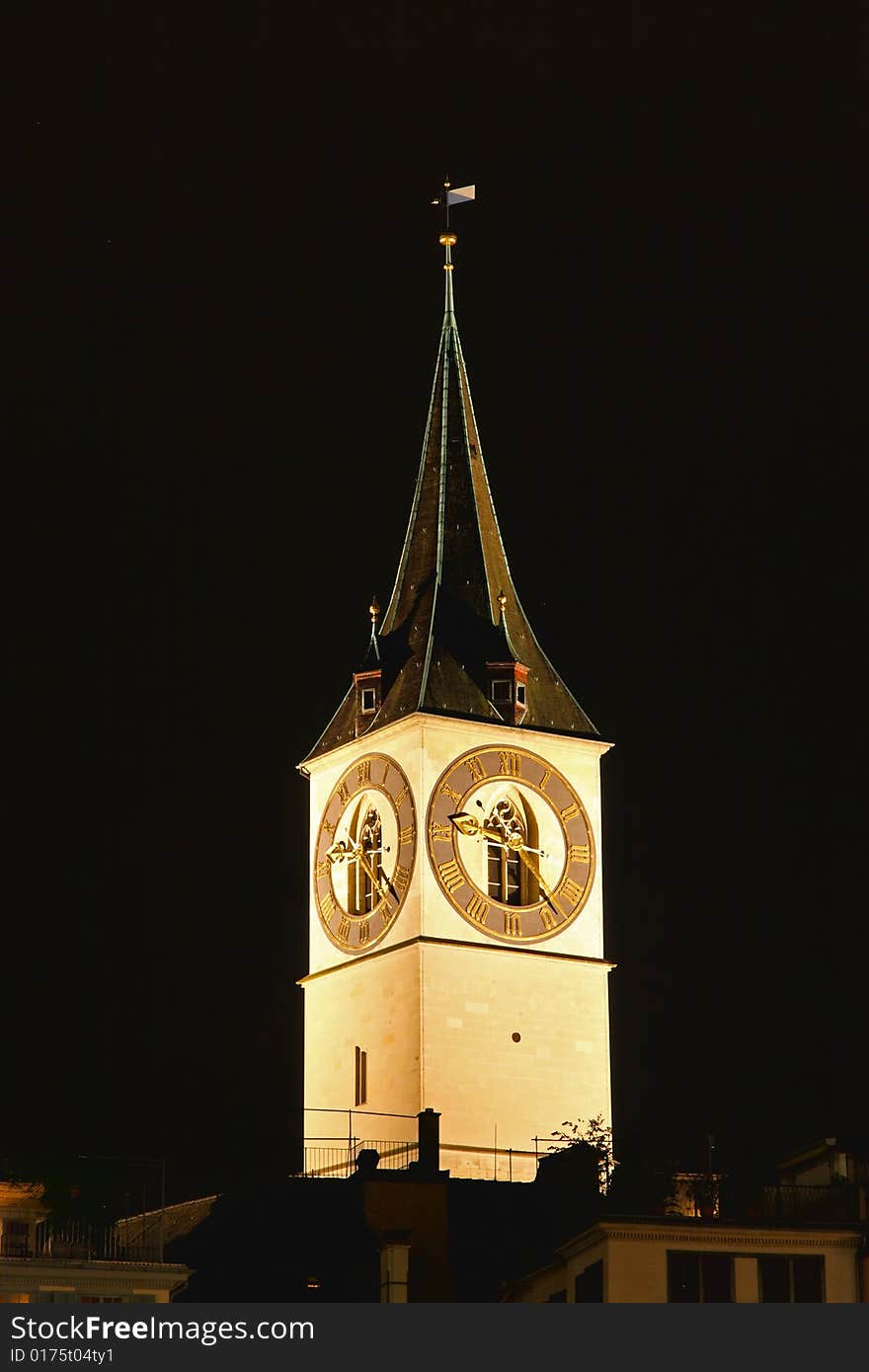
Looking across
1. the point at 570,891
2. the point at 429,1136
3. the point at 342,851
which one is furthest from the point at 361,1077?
the point at 570,891

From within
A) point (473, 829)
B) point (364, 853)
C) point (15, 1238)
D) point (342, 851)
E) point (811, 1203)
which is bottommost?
point (811, 1203)

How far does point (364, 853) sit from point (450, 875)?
2.67m

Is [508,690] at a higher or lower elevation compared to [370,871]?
higher

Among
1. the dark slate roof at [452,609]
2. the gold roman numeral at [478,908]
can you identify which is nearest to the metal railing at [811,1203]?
the gold roman numeral at [478,908]

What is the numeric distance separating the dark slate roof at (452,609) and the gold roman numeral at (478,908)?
3988 mm

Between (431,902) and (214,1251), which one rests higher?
(431,902)

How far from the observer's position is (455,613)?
11925 cm

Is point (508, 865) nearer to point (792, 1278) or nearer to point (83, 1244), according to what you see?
point (83, 1244)

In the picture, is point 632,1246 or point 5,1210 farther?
point 5,1210

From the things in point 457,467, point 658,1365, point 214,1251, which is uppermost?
point 457,467

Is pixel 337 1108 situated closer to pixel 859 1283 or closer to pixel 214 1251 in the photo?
pixel 214 1251

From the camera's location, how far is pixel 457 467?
401 feet

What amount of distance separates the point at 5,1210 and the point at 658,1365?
2506 cm

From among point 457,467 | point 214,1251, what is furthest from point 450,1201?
point 457,467
